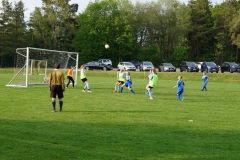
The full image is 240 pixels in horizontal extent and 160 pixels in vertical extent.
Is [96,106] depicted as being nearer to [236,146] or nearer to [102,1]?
[236,146]

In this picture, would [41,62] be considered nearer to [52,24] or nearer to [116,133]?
[116,133]

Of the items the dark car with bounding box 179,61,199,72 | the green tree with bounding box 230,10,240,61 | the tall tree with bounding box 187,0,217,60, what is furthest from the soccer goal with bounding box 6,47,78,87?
the tall tree with bounding box 187,0,217,60

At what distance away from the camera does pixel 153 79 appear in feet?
70.3

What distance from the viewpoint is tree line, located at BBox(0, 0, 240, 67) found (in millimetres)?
76250

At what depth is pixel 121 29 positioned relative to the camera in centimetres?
7819

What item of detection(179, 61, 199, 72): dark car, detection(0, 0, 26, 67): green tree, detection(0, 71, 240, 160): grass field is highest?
detection(0, 0, 26, 67): green tree

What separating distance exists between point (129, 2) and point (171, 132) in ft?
244

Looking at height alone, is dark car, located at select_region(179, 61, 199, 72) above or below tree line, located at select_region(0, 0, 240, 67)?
below

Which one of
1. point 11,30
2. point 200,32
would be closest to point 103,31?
point 11,30

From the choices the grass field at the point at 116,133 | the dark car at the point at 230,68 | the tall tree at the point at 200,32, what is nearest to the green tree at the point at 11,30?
the tall tree at the point at 200,32

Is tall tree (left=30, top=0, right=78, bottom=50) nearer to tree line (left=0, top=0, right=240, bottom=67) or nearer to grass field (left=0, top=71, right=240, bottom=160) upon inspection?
tree line (left=0, top=0, right=240, bottom=67)

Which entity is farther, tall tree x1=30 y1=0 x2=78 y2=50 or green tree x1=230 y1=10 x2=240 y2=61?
tall tree x1=30 y1=0 x2=78 y2=50

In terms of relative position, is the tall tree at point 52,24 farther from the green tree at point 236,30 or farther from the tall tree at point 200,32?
the green tree at point 236,30

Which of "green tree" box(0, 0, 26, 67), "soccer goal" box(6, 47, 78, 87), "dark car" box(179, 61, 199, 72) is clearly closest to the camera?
"soccer goal" box(6, 47, 78, 87)
